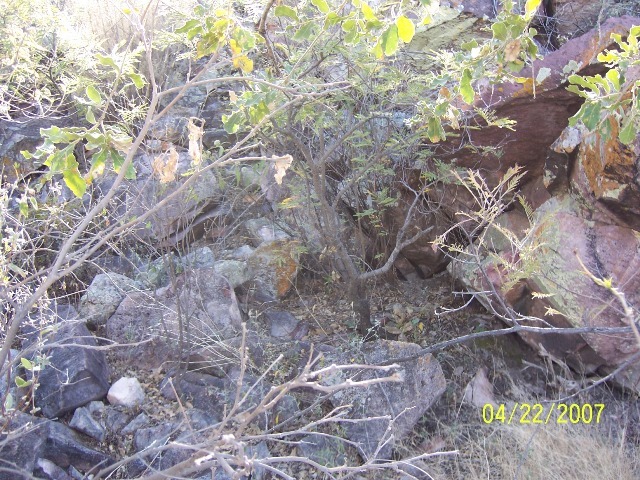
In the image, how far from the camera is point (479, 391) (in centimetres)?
372

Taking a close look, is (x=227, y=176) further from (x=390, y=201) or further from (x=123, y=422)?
(x=123, y=422)

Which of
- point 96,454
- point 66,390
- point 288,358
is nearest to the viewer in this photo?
point 96,454

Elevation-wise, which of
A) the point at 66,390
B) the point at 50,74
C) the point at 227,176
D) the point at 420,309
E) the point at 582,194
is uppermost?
the point at 50,74

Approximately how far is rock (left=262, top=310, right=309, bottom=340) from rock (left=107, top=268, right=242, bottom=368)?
1.02ft

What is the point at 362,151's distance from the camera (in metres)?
4.14

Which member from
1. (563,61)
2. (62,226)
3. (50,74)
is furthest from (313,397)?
(50,74)

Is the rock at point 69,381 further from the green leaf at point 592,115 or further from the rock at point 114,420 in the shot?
the green leaf at point 592,115

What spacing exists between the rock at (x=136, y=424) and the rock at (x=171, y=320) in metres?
0.46

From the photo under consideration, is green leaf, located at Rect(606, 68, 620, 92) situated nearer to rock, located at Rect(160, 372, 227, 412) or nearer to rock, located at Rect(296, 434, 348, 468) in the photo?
rock, located at Rect(296, 434, 348, 468)

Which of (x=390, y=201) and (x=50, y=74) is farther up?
(x=50, y=74)

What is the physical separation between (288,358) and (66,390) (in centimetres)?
140

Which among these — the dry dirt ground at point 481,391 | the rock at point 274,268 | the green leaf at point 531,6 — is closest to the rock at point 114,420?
the dry dirt ground at point 481,391

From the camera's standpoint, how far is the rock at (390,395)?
3.42 meters

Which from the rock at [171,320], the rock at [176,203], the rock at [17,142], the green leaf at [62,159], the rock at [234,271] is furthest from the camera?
the rock at [17,142]
